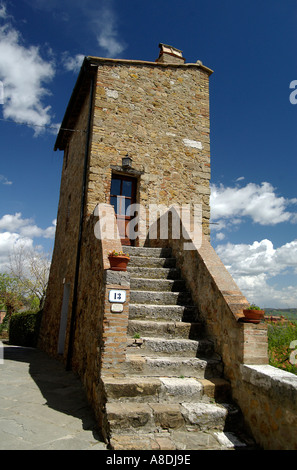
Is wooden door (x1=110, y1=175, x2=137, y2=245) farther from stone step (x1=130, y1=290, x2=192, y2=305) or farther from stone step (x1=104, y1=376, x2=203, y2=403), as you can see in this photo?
stone step (x1=104, y1=376, x2=203, y2=403)

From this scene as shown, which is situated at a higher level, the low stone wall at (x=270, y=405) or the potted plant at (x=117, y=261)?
the potted plant at (x=117, y=261)

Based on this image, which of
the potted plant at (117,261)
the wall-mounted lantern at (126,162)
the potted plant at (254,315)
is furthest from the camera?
the wall-mounted lantern at (126,162)

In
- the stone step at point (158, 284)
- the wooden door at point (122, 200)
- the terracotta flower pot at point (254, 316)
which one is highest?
the wooden door at point (122, 200)

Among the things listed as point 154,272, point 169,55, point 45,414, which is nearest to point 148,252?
point 154,272

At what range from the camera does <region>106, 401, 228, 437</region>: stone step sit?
309 cm

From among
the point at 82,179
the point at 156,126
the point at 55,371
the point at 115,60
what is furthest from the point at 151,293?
the point at 115,60

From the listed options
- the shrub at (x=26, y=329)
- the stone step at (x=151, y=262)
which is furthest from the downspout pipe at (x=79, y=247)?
the shrub at (x=26, y=329)

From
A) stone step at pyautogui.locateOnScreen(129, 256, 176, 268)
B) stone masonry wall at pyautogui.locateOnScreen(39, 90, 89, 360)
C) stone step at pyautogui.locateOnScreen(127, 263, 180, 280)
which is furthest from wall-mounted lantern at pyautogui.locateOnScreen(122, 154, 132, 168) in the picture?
stone step at pyautogui.locateOnScreen(127, 263, 180, 280)

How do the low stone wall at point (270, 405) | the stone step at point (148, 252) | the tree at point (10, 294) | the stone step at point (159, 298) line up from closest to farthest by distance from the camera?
1. the low stone wall at point (270, 405)
2. the stone step at point (159, 298)
3. the stone step at point (148, 252)
4. the tree at point (10, 294)

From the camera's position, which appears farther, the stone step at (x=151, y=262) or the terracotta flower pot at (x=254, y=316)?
the stone step at (x=151, y=262)

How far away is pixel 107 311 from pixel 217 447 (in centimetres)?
176

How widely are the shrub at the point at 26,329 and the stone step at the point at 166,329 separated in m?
8.12

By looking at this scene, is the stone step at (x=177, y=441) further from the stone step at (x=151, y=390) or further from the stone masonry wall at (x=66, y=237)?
the stone masonry wall at (x=66, y=237)

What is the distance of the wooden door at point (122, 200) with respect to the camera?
769 cm
